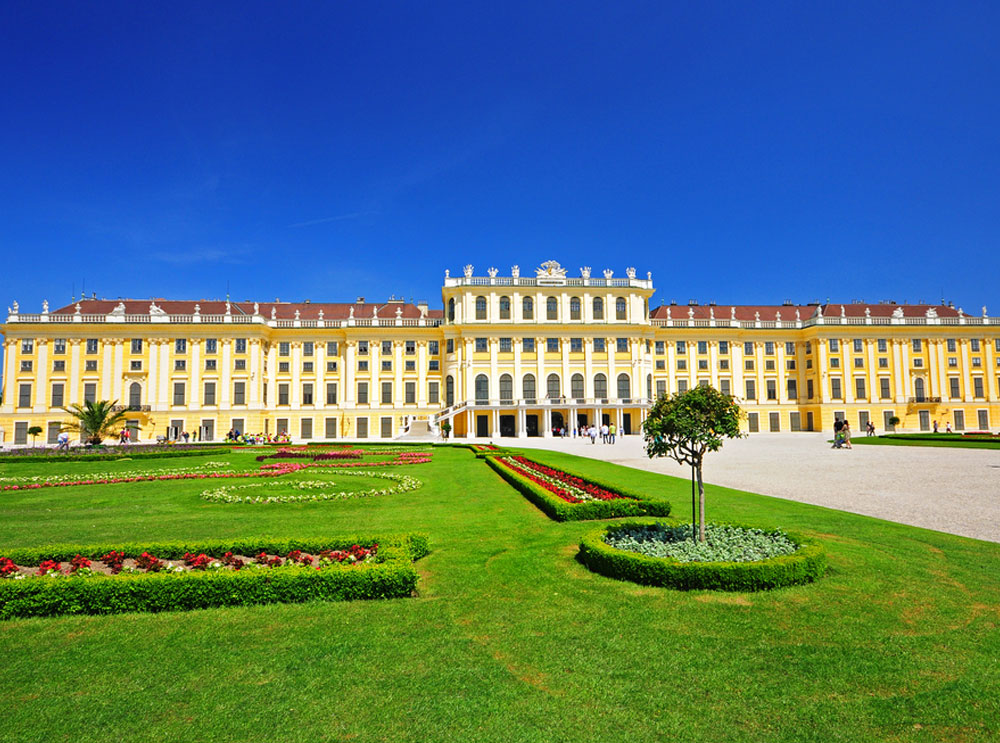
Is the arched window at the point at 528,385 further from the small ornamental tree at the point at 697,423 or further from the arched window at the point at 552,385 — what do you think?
the small ornamental tree at the point at 697,423

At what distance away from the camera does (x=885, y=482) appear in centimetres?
1598

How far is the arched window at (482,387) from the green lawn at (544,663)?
156 feet

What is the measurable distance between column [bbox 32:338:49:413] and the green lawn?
2268 inches

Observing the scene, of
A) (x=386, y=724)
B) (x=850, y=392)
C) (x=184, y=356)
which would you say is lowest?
(x=386, y=724)

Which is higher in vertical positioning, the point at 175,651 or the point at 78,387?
the point at 78,387

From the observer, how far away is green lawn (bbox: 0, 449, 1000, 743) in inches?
162

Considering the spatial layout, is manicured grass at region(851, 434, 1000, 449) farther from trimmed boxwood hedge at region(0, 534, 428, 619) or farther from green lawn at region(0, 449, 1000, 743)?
trimmed boxwood hedge at region(0, 534, 428, 619)

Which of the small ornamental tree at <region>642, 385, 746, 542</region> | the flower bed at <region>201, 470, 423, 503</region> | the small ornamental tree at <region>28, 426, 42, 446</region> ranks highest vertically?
the small ornamental tree at <region>642, 385, 746, 542</region>

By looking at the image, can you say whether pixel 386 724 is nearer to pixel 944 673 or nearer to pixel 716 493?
pixel 944 673

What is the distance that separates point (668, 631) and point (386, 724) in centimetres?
281

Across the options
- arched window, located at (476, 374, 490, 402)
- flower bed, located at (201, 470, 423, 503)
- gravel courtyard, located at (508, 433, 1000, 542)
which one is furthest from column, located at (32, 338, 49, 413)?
gravel courtyard, located at (508, 433, 1000, 542)

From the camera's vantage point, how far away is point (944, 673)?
4.78 m

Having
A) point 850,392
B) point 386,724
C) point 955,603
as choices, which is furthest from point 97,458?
point 850,392

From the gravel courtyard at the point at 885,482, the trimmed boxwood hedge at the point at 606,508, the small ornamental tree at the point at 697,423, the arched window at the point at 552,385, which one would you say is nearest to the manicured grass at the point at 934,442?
the gravel courtyard at the point at 885,482
